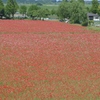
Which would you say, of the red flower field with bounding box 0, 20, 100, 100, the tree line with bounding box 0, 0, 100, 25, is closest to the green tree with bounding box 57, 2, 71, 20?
the tree line with bounding box 0, 0, 100, 25

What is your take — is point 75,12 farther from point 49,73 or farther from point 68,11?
point 49,73

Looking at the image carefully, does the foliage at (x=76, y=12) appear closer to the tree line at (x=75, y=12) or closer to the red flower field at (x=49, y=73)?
the tree line at (x=75, y=12)

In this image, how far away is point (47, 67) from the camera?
14.9m

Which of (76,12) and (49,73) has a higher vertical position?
(76,12)

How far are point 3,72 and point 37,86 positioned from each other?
2.78 metres

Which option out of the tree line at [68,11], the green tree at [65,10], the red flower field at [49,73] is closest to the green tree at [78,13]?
the tree line at [68,11]

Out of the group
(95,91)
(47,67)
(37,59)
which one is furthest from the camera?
(37,59)

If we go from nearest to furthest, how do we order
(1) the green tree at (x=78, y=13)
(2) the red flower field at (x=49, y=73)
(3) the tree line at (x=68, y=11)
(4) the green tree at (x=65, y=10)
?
1. (2) the red flower field at (x=49, y=73)
2. (1) the green tree at (x=78, y=13)
3. (3) the tree line at (x=68, y=11)
4. (4) the green tree at (x=65, y=10)

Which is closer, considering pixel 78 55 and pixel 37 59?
pixel 37 59

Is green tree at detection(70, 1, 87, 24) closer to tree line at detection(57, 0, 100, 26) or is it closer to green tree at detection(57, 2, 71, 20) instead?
tree line at detection(57, 0, 100, 26)

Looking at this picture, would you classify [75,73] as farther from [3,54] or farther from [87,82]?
[3,54]

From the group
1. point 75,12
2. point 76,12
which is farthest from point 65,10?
point 76,12

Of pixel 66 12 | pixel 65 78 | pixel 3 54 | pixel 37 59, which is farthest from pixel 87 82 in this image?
pixel 66 12

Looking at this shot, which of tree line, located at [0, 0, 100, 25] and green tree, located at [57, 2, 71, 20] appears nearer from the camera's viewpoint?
tree line, located at [0, 0, 100, 25]
